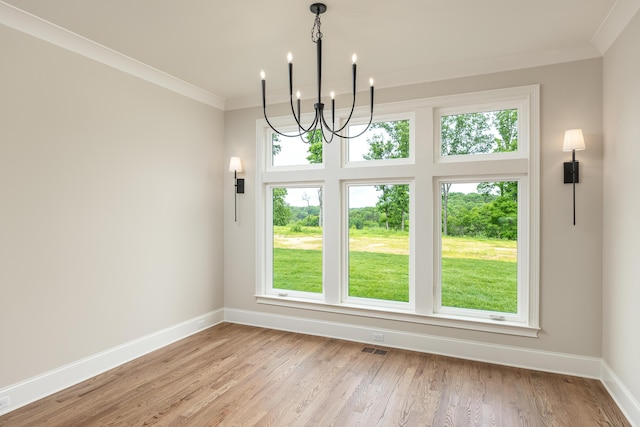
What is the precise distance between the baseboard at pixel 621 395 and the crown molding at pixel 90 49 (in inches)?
179

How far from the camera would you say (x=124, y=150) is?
3.33 m

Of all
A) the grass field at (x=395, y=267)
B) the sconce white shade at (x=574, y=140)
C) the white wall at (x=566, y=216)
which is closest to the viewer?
the sconce white shade at (x=574, y=140)

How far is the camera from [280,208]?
4484 millimetres

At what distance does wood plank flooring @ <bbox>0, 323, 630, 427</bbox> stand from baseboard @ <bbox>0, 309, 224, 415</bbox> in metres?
0.07

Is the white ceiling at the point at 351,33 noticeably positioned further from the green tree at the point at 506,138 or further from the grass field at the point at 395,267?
the grass field at the point at 395,267

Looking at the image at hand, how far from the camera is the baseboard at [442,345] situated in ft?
10.1

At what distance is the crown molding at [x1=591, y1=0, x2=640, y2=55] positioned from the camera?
91.7 inches

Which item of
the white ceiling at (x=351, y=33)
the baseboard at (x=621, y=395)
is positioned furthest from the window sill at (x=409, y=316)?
the white ceiling at (x=351, y=33)

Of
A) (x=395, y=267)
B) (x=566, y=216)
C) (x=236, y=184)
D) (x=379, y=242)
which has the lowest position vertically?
(x=395, y=267)

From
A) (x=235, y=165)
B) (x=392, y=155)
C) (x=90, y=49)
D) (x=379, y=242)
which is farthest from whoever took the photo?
(x=235, y=165)

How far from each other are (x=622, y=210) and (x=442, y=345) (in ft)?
6.04

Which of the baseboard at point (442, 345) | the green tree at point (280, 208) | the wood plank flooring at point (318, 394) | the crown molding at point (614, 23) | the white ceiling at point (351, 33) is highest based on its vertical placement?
the white ceiling at point (351, 33)

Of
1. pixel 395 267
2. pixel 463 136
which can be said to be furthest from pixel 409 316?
pixel 463 136

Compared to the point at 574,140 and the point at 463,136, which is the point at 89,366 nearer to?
the point at 463,136
